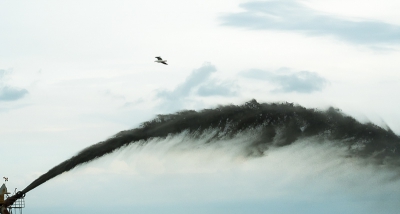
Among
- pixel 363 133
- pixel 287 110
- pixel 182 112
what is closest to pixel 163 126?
pixel 182 112

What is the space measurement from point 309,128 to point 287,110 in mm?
3237

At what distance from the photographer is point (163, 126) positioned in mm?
68438

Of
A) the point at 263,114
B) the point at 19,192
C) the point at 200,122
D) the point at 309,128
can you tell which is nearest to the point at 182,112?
the point at 200,122

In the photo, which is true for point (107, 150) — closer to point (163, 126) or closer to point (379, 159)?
point (163, 126)

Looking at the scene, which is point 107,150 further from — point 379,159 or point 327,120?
point 379,159

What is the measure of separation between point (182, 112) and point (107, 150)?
8.98 m

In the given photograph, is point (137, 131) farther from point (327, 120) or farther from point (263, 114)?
point (327, 120)

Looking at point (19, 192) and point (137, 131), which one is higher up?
point (137, 131)

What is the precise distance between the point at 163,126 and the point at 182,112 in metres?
2.55

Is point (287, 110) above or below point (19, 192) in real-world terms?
above

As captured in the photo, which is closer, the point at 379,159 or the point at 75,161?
the point at 75,161

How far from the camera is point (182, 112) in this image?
2712 inches

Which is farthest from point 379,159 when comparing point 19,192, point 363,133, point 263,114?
point 19,192

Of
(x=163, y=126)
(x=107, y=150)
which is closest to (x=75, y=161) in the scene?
(x=107, y=150)
